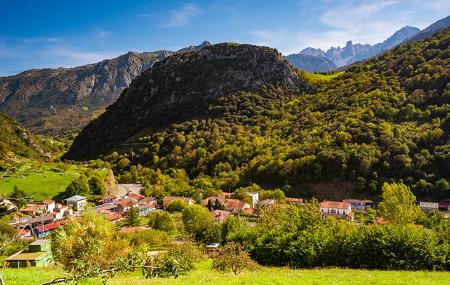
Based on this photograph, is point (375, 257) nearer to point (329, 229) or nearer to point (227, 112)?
point (329, 229)

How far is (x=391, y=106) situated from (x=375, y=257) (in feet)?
324

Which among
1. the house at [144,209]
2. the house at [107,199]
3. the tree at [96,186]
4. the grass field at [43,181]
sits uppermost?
the grass field at [43,181]

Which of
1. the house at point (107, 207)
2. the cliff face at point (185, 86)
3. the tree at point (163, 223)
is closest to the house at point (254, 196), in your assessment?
the tree at point (163, 223)

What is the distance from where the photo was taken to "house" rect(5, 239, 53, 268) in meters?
38.2

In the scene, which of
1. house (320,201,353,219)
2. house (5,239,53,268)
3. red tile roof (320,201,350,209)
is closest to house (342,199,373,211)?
house (320,201,353,219)

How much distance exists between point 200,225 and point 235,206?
89.4 ft

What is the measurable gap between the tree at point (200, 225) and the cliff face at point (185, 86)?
9427cm

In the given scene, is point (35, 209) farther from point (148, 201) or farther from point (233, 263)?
point (233, 263)

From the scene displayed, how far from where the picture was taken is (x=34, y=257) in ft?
128

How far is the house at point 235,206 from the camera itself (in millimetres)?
82812

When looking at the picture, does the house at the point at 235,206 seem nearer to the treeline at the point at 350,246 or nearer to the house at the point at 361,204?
the house at the point at 361,204

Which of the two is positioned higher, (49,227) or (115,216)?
(49,227)

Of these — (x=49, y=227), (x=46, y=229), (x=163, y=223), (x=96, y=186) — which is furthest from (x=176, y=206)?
(x=46, y=229)

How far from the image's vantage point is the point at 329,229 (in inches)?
1241
